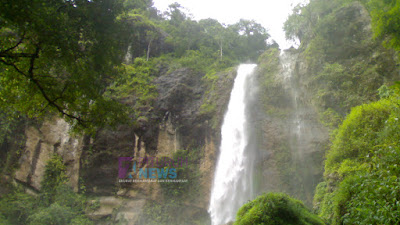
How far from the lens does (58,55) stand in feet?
19.1

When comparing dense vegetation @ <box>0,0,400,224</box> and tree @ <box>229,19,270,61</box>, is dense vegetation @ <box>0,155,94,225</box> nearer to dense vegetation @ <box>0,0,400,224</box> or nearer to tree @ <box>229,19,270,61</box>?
dense vegetation @ <box>0,0,400,224</box>

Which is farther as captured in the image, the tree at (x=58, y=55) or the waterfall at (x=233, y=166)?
the waterfall at (x=233, y=166)

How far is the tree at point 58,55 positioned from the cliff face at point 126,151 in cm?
1099

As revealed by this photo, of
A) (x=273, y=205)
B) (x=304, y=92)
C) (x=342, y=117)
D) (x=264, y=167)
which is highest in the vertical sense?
(x=304, y=92)

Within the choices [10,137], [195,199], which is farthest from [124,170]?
[10,137]

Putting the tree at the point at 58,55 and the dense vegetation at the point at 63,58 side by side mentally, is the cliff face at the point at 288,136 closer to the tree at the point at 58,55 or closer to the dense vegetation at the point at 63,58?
the dense vegetation at the point at 63,58

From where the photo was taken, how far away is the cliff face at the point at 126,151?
1691cm

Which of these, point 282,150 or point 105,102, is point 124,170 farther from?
point 105,102

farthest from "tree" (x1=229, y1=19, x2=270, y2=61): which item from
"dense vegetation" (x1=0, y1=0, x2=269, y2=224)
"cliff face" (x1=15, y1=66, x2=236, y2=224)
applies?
"cliff face" (x1=15, y1=66, x2=236, y2=224)

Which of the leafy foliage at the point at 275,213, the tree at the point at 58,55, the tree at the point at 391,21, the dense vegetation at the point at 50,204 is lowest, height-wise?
the leafy foliage at the point at 275,213

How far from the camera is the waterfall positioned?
14.6m

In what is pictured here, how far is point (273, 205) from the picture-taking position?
5492 millimetres

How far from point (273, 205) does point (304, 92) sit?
38.8ft

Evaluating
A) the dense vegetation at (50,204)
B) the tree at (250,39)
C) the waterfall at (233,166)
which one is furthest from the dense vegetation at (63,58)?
the tree at (250,39)
